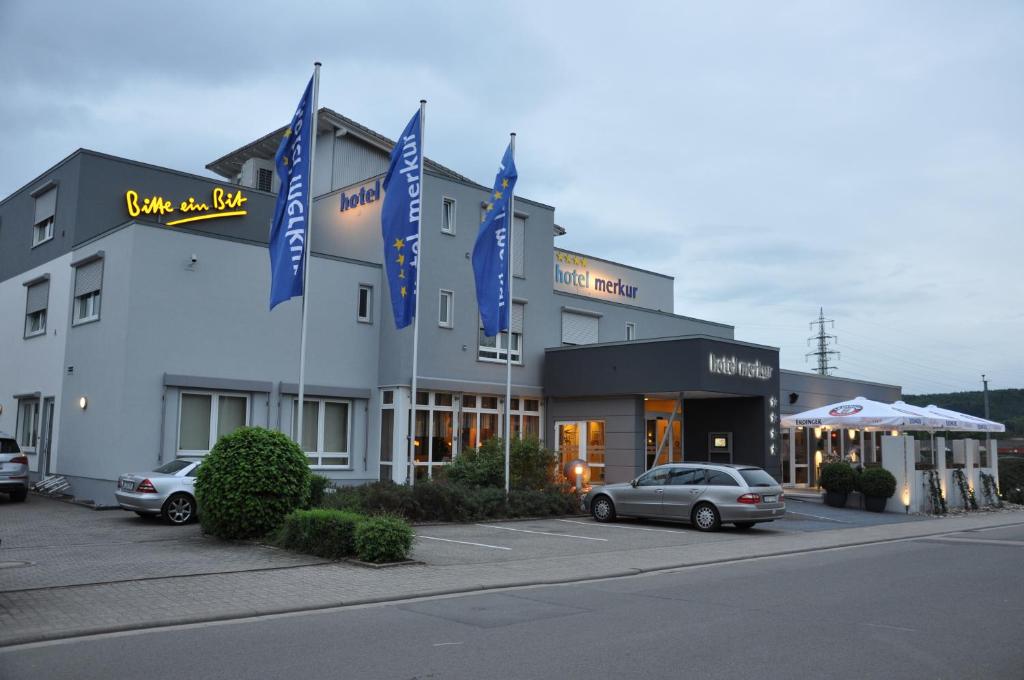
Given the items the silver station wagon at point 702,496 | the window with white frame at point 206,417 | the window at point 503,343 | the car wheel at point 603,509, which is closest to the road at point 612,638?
the silver station wagon at point 702,496

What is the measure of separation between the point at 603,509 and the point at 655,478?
58.7 inches

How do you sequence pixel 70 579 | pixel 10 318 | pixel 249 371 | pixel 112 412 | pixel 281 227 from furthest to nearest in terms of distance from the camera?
pixel 10 318 → pixel 249 371 → pixel 112 412 → pixel 281 227 → pixel 70 579

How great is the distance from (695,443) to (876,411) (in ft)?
18.1

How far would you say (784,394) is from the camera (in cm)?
3331

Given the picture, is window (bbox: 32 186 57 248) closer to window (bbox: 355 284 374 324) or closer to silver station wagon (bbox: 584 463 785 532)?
window (bbox: 355 284 374 324)

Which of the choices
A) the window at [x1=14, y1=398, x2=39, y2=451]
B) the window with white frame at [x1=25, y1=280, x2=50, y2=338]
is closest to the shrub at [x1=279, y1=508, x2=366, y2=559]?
the window at [x1=14, y1=398, x2=39, y2=451]

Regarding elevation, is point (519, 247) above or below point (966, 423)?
above

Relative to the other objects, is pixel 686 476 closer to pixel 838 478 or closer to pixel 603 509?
pixel 603 509

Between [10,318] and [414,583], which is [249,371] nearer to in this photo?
[10,318]

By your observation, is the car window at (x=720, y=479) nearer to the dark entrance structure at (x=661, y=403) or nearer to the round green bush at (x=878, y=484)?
the dark entrance structure at (x=661, y=403)

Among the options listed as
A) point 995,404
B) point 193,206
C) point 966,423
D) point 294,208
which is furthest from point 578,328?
point 995,404

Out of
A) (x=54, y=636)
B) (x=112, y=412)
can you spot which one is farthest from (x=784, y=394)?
(x=54, y=636)

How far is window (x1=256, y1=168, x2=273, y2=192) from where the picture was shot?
3008 cm

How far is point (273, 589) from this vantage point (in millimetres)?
10203
